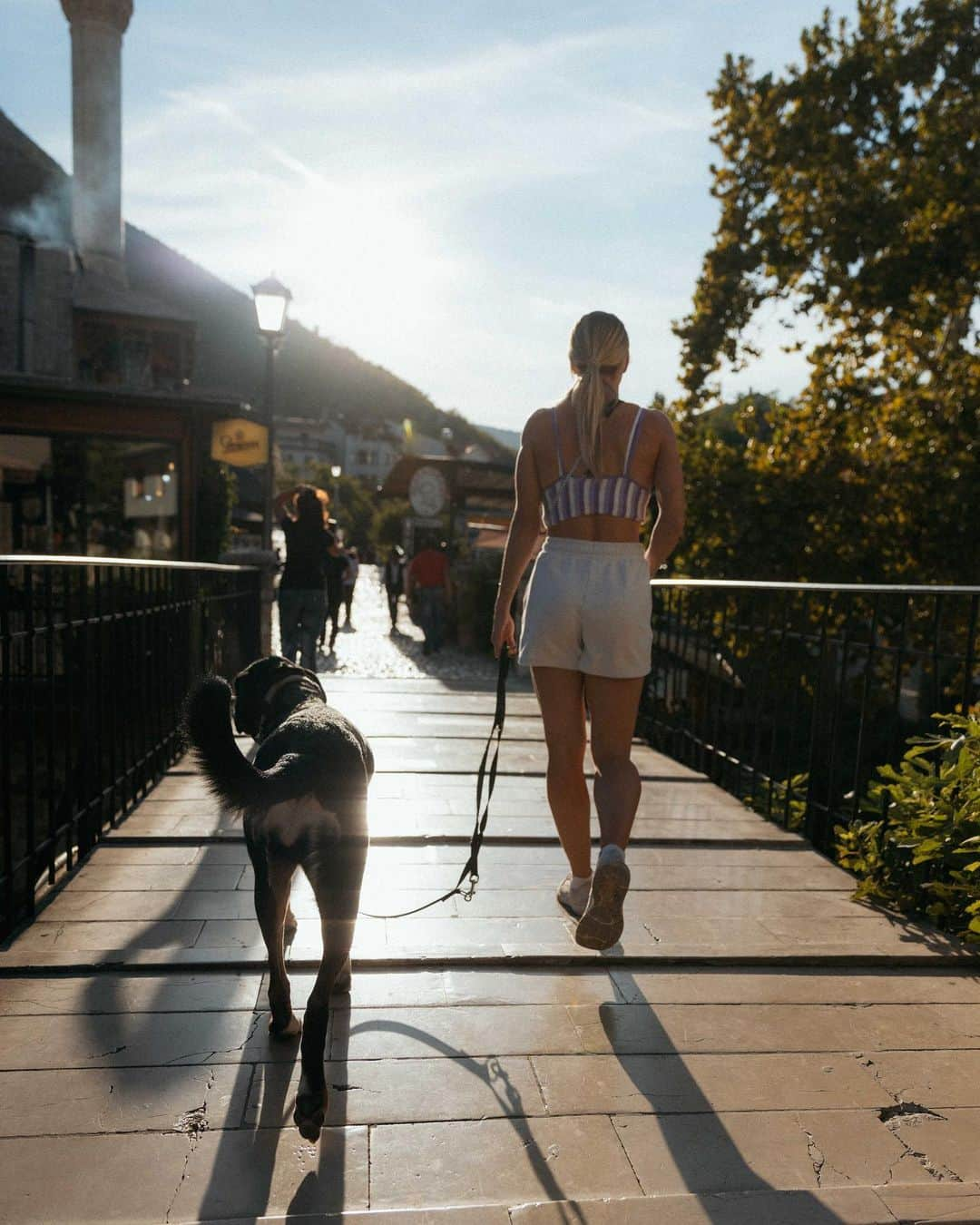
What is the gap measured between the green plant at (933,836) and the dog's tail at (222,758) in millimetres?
2093

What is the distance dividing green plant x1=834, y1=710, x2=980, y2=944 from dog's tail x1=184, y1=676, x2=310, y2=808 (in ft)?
6.87

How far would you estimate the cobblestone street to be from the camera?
45.1 ft

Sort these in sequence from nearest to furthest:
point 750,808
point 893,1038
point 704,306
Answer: point 893,1038, point 750,808, point 704,306

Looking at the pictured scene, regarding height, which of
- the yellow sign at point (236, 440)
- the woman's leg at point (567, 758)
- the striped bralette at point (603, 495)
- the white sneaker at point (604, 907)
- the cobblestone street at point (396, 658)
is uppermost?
the yellow sign at point (236, 440)

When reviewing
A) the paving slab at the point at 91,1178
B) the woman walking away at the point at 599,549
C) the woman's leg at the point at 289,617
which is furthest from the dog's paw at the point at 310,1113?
the woman's leg at the point at 289,617

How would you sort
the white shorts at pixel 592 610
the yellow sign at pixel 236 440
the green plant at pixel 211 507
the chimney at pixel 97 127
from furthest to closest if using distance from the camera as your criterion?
the chimney at pixel 97 127 → the green plant at pixel 211 507 → the yellow sign at pixel 236 440 → the white shorts at pixel 592 610

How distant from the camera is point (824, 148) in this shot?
13.0 metres

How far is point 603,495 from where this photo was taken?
10.1 feet

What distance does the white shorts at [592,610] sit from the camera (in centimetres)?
305

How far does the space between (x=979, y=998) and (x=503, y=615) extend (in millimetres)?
1745

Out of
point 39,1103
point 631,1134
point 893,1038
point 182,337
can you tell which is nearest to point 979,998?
point 893,1038

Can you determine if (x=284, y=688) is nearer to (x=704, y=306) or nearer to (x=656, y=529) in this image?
(x=656, y=529)

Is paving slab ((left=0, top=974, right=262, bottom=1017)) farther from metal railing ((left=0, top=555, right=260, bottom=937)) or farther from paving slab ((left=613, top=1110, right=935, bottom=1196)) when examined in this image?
paving slab ((left=613, top=1110, right=935, bottom=1196))

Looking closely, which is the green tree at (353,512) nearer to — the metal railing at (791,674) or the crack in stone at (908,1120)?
the metal railing at (791,674)
